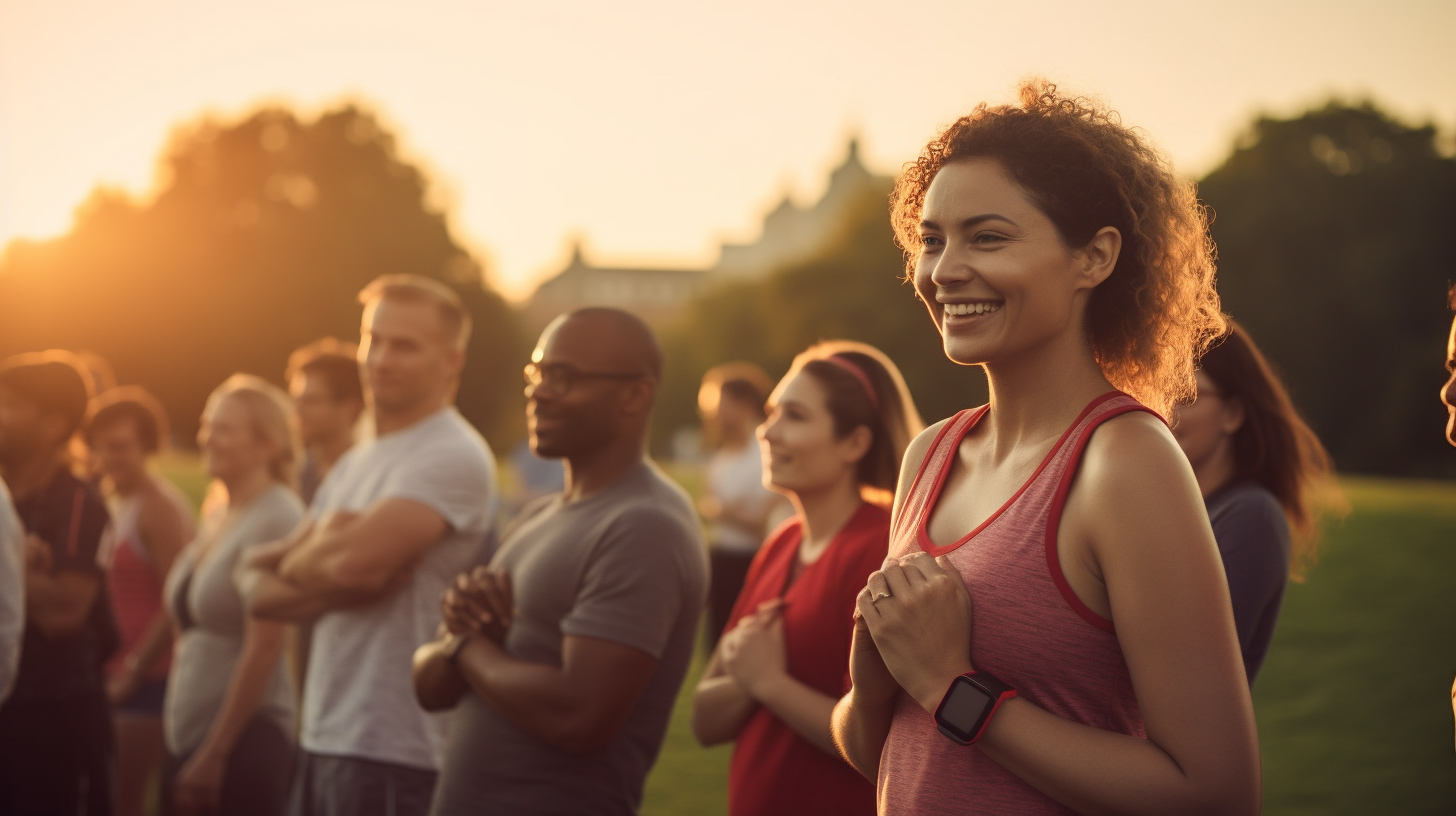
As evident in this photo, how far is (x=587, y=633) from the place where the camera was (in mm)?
3238

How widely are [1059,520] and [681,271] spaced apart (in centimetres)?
15982

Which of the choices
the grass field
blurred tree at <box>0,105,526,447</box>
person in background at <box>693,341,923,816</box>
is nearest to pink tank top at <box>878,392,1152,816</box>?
person in background at <box>693,341,923,816</box>

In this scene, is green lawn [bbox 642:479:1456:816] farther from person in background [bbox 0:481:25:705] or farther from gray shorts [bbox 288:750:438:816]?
person in background [bbox 0:481:25:705]

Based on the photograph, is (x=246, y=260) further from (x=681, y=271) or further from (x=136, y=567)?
(x=681, y=271)

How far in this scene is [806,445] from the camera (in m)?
3.74

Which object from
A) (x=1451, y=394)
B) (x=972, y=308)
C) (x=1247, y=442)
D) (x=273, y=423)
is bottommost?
(x=273, y=423)

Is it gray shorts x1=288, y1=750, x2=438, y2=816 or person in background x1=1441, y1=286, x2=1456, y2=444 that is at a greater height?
person in background x1=1441, y1=286, x2=1456, y2=444

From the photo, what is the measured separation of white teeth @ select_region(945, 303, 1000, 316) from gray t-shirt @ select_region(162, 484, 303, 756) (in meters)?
3.85

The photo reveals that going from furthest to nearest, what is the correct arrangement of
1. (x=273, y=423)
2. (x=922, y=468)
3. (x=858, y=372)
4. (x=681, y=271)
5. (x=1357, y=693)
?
(x=681, y=271), (x=1357, y=693), (x=273, y=423), (x=858, y=372), (x=922, y=468)

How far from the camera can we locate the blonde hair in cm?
570

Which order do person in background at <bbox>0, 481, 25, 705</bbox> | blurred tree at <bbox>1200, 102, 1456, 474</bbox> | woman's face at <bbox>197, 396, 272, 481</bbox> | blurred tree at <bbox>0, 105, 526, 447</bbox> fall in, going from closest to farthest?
person in background at <bbox>0, 481, 25, 705</bbox> → woman's face at <bbox>197, 396, 272, 481</bbox> → blurred tree at <bbox>0, 105, 526, 447</bbox> → blurred tree at <bbox>1200, 102, 1456, 474</bbox>

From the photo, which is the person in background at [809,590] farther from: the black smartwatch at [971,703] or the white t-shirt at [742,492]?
the white t-shirt at [742,492]

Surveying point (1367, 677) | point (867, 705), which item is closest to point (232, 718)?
point (867, 705)

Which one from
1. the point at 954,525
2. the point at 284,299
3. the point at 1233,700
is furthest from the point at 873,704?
the point at 284,299
